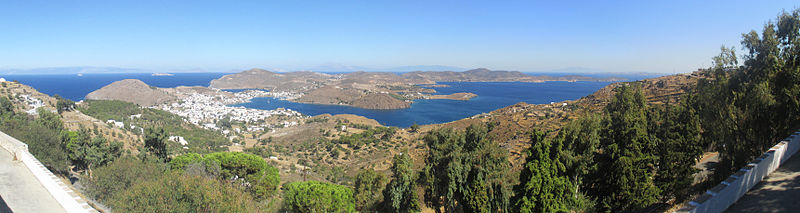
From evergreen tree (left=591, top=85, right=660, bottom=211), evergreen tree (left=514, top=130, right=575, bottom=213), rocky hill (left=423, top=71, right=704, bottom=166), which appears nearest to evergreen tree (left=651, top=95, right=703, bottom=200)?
evergreen tree (left=591, top=85, right=660, bottom=211)

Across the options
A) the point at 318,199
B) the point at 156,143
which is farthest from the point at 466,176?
the point at 156,143

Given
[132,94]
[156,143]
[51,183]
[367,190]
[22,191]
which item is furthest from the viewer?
[132,94]

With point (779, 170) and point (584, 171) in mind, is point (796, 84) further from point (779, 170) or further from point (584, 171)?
point (584, 171)

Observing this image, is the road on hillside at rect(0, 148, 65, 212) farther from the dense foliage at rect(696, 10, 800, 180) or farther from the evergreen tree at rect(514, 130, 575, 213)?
the dense foliage at rect(696, 10, 800, 180)

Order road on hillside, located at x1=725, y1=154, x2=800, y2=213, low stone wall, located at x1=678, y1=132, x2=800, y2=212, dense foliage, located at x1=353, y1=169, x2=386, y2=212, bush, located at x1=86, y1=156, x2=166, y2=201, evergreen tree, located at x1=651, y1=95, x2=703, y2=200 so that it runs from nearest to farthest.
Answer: low stone wall, located at x1=678, y1=132, x2=800, y2=212 → road on hillside, located at x1=725, y1=154, x2=800, y2=213 → evergreen tree, located at x1=651, y1=95, x2=703, y2=200 → bush, located at x1=86, y1=156, x2=166, y2=201 → dense foliage, located at x1=353, y1=169, x2=386, y2=212

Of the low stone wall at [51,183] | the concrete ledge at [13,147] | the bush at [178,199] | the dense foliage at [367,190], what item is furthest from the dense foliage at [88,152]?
the dense foliage at [367,190]

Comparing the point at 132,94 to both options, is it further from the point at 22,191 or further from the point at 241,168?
the point at 22,191

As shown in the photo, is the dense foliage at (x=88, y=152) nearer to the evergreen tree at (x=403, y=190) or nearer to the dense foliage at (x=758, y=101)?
the evergreen tree at (x=403, y=190)
